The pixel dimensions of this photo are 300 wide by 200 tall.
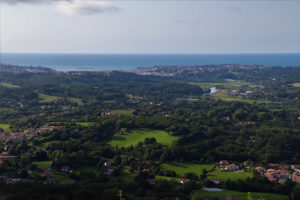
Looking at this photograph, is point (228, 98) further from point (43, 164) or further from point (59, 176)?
point (59, 176)

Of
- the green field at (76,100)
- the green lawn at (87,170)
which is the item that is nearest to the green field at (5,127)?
the green lawn at (87,170)

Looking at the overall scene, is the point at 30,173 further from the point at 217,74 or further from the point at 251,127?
the point at 217,74

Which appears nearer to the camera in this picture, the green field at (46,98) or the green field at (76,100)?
the green field at (46,98)

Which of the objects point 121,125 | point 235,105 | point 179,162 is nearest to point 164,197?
point 179,162

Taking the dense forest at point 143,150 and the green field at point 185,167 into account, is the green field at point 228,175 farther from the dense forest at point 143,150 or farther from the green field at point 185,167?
the green field at point 185,167

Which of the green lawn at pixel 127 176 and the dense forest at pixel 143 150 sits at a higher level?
the dense forest at pixel 143 150

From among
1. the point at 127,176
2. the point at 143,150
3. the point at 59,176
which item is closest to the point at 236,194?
the point at 127,176
